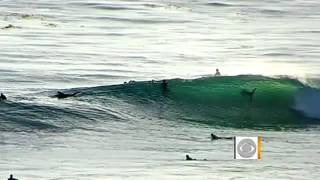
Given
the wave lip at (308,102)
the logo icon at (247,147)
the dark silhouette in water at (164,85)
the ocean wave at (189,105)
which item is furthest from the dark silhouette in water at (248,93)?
the logo icon at (247,147)

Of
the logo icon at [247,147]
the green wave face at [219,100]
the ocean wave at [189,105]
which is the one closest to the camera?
the logo icon at [247,147]

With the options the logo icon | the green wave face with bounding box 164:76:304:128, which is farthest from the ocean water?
the logo icon

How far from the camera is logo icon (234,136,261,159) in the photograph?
19.7 m

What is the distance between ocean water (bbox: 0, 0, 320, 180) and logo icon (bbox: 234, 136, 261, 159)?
200 mm

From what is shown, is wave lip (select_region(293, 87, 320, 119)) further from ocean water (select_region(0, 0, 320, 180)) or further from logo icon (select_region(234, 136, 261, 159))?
logo icon (select_region(234, 136, 261, 159))

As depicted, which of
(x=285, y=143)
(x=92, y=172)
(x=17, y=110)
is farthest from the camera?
(x=17, y=110)

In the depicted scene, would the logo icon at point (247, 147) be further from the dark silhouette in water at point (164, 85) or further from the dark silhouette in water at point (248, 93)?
the dark silhouette in water at point (248, 93)

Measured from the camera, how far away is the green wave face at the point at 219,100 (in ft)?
83.3

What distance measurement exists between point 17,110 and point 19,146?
12.6ft

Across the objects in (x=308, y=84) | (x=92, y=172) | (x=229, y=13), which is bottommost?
(x=92, y=172)

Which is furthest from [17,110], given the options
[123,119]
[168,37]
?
[168,37]

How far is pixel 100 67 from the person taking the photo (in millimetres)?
31062

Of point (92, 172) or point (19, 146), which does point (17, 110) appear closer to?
point (19, 146)

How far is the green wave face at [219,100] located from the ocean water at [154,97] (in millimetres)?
35
